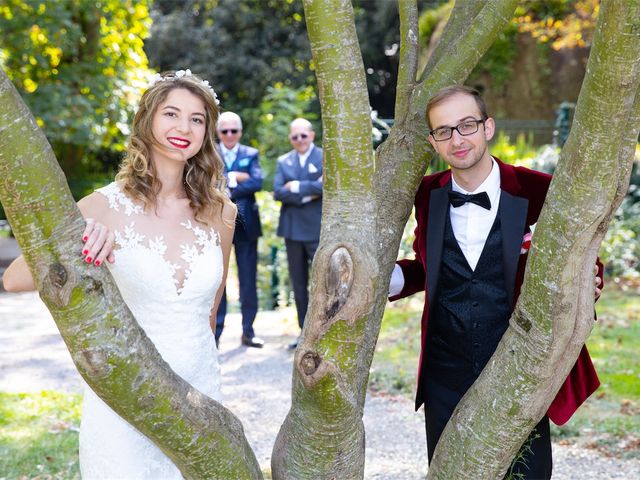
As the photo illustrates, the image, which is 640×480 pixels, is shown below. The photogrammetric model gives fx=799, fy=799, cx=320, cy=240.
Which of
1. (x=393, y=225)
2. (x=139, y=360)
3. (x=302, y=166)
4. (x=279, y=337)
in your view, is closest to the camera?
(x=139, y=360)

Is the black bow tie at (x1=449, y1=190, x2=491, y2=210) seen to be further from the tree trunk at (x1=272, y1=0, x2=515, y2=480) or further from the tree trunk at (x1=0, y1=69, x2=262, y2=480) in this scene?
the tree trunk at (x1=0, y1=69, x2=262, y2=480)

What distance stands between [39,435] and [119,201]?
309cm

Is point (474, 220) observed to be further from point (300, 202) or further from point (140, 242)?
point (300, 202)

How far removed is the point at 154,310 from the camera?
118 inches

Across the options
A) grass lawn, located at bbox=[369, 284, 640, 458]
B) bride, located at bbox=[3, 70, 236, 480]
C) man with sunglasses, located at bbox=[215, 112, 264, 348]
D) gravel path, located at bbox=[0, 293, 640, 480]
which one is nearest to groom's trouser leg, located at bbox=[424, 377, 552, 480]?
bride, located at bbox=[3, 70, 236, 480]

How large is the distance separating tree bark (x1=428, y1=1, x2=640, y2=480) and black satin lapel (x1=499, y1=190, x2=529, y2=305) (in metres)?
→ 0.34

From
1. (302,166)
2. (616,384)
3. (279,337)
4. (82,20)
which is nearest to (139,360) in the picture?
(616,384)

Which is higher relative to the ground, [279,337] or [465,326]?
[465,326]

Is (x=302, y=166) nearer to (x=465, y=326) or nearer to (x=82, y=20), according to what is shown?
(x=465, y=326)

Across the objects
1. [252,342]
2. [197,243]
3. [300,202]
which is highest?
[197,243]

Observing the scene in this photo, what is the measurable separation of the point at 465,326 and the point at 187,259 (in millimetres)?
1120

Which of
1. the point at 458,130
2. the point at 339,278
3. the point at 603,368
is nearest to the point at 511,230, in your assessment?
the point at 458,130

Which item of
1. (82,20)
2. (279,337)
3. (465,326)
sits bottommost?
(279,337)

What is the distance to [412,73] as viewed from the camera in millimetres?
3311
